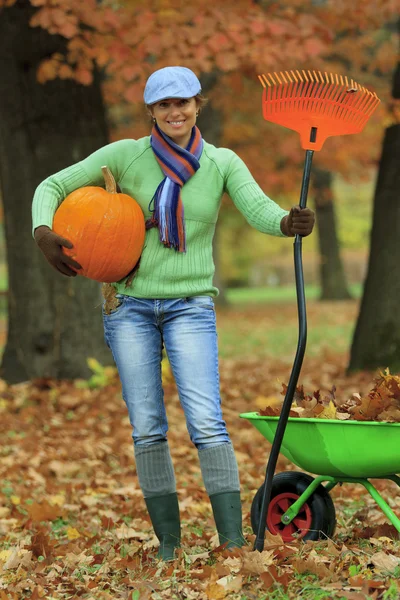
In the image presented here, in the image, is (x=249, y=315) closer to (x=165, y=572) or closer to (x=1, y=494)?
(x=1, y=494)

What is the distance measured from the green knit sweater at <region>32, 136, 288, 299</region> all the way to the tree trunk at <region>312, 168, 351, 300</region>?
1914 centimetres

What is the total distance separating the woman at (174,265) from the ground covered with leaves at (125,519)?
32cm

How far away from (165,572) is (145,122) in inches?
507

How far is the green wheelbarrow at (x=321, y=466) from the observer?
3727 mm

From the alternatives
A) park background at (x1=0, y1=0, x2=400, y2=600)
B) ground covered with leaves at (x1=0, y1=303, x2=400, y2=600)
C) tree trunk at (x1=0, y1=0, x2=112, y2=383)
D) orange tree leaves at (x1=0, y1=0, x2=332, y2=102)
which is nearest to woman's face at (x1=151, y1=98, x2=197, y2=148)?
ground covered with leaves at (x1=0, y1=303, x2=400, y2=600)

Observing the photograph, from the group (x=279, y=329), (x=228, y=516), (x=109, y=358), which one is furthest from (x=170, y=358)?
(x=279, y=329)

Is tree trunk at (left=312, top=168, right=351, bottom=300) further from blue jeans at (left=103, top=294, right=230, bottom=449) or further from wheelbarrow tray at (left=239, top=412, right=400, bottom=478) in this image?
wheelbarrow tray at (left=239, top=412, right=400, bottom=478)

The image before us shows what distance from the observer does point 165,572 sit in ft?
12.9

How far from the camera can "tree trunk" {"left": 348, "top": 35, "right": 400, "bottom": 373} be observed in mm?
9391

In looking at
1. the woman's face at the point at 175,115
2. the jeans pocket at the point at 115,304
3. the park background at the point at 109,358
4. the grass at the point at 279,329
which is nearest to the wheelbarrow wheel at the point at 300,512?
the park background at the point at 109,358

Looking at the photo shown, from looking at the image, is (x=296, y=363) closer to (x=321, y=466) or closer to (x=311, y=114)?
(x=321, y=466)

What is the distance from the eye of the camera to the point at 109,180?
4.07 m

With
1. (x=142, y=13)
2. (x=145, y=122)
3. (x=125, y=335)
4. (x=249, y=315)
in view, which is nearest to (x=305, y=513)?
(x=125, y=335)

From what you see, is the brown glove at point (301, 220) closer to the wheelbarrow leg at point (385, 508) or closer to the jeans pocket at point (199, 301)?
the jeans pocket at point (199, 301)
